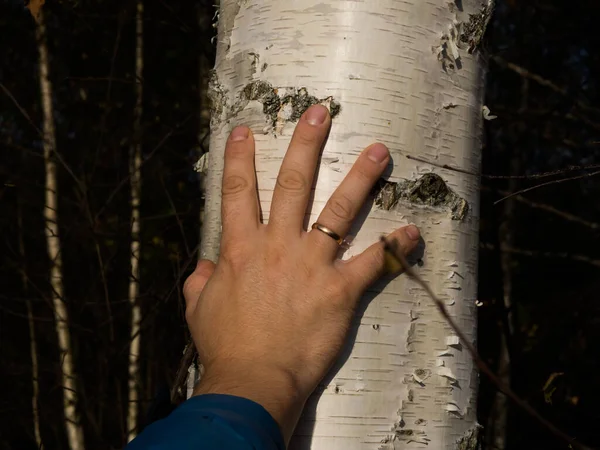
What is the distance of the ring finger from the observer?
3.40 feet

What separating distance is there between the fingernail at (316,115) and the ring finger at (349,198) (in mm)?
90

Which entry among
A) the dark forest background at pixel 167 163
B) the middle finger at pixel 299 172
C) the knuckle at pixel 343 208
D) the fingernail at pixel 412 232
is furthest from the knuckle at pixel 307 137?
the dark forest background at pixel 167 163

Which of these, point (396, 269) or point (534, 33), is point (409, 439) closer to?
point (396, 269)

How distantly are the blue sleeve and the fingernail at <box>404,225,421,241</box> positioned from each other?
37cm

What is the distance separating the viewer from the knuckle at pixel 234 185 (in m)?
1.12

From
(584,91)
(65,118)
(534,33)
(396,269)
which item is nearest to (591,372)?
(584,91)

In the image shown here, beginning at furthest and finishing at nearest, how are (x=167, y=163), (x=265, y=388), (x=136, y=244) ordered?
(x=167, y=163)
(x=136, y=244)
(x=265, y=388)

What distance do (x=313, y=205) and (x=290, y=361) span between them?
26 centimetres

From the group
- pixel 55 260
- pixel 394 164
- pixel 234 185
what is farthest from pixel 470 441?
pixel 55 260

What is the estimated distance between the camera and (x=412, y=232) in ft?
3.51

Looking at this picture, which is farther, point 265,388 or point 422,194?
point 422,194

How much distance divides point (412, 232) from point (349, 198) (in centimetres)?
13

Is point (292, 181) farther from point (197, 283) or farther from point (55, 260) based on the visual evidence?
point (55, 260)

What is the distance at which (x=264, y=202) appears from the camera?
3.72ft
